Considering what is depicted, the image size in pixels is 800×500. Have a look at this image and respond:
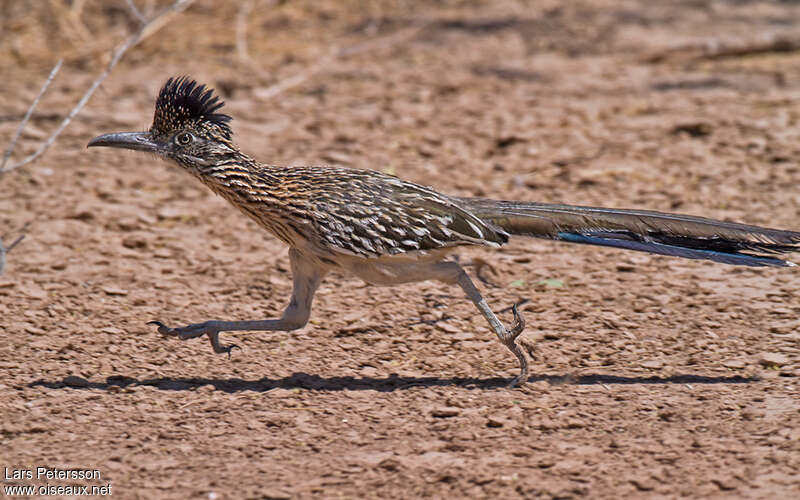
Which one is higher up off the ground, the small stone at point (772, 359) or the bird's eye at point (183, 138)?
the bird's eye at point (183, 138)

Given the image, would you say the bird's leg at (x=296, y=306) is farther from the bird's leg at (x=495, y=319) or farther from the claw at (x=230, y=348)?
the bird's leg at (x=495, y=319)

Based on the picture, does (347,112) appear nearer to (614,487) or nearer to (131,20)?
(131,20)

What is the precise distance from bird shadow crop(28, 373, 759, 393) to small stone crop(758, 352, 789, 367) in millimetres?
212

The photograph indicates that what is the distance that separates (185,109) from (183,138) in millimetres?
159

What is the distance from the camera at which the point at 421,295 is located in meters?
6.00

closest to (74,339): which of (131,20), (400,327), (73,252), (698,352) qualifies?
(73,252)

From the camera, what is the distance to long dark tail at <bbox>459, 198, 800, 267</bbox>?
475cm

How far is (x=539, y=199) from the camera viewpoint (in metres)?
7.36

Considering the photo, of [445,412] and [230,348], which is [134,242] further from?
[445,412]

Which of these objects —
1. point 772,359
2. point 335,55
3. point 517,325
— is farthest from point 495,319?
point 335,55

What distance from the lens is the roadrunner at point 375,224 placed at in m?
4.75

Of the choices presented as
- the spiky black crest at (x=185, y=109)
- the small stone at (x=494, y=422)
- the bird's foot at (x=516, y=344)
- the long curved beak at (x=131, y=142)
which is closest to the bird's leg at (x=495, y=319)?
the bird's foot at (x=516, y=344)

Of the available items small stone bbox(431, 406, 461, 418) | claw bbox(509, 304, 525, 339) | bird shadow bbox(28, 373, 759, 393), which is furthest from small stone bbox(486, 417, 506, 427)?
claw bbox(509, 304, 525, 339)

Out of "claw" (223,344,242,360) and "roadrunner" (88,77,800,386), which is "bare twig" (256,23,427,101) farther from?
"claw" (223,344,242,360)
